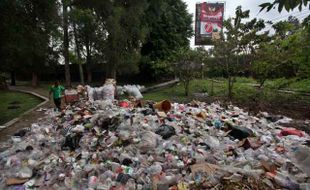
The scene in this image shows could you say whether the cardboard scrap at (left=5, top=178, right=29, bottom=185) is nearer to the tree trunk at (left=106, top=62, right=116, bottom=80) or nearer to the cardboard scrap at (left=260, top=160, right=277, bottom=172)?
the cardboard scrap at (left=260, top=160, right=277, bottom=172)

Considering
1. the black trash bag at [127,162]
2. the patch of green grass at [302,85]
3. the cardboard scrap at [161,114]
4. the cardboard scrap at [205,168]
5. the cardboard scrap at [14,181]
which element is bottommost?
the cardboard scrap at [14,181]

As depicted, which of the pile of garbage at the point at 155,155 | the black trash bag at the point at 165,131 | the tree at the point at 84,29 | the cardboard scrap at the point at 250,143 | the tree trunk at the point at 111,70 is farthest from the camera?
the tree trunk at the point at 111,70

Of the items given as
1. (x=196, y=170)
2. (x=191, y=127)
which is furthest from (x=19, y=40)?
(x=196, y=170)

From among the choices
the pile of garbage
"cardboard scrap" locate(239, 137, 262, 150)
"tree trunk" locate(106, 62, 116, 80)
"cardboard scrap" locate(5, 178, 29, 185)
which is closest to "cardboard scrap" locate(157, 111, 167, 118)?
the pile of garbage

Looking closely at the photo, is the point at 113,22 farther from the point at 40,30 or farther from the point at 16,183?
the point at 16,183

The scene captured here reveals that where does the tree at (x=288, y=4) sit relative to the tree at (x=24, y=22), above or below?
below

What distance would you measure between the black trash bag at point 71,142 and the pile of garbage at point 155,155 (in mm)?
20

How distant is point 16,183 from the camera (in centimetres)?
598

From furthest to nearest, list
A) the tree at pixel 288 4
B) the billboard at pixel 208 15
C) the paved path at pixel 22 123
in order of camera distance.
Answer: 1. the billboard at pixel 208 15
2. the paved path at pixel 22 123
3. the tree at pixel 288 4

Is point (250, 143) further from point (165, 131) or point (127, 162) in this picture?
point (127, 162)

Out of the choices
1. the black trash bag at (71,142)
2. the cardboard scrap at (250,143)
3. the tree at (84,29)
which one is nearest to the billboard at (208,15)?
the tree at (84,29)

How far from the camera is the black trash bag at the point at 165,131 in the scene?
7059mm

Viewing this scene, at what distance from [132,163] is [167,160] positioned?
21.3 inches

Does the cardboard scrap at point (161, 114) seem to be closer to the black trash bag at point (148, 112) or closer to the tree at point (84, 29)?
the black trash bag at point (148, 112)
